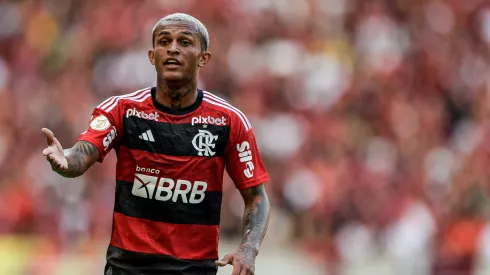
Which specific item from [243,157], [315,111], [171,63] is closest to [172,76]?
[171,63]

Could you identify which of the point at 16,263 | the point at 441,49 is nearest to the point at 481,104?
the point at 441,49

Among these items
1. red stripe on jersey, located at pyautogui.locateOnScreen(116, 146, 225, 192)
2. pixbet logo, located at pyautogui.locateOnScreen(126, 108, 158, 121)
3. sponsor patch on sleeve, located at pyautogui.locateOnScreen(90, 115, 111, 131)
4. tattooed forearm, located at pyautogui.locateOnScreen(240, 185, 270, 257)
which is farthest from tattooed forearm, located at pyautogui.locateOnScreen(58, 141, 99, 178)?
tattooed forearm, located at pyautogui.locateOnScreen(240, 185, 270, 257)

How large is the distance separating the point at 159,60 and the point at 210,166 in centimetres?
77

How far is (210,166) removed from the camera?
8008 millimetres

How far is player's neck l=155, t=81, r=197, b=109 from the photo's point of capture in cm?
805

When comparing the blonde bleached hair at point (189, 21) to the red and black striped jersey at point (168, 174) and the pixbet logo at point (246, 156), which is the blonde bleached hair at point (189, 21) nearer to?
the red and black striped jersey at point (168, 174)

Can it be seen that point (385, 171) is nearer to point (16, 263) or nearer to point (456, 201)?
point (456, 201)

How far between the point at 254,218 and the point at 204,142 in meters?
0.60

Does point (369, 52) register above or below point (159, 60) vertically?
above

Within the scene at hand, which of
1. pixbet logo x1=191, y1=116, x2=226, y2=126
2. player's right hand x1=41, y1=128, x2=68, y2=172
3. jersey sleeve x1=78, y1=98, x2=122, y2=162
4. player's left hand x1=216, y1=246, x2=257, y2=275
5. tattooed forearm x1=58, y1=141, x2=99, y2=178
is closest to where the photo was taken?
player's right hand x1=41, y1=128, x2=68, y2=172

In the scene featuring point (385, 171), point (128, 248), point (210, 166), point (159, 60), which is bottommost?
point (128, 248)

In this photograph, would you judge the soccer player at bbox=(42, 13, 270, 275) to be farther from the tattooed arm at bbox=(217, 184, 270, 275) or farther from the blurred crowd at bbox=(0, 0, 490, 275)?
the blurred crowd at bbox=(0, 0, 490, 275)

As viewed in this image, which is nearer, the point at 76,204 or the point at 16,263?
the point at 16,263

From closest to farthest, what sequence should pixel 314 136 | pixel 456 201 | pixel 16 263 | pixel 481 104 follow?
pixel 16 263 → pixel 456 201 → pixel 314 136 → pixel 481 104
